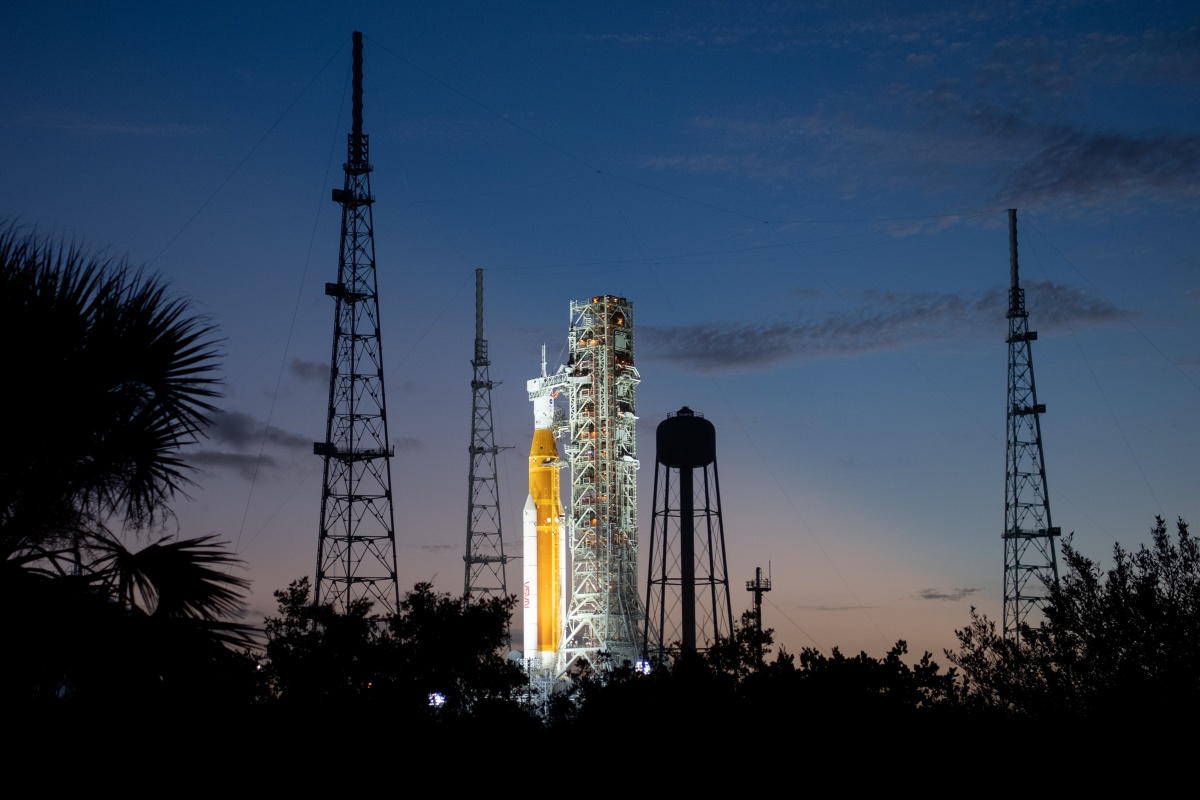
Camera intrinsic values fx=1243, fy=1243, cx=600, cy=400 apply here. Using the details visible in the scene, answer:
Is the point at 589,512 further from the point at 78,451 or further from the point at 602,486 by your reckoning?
the point at 78,451

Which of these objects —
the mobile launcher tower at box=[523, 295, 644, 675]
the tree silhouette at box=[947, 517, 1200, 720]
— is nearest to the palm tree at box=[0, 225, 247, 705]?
the tree silhouette at box=[947, 517, 1200, 720]

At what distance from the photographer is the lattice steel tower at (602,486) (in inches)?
3334

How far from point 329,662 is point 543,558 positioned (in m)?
55.7

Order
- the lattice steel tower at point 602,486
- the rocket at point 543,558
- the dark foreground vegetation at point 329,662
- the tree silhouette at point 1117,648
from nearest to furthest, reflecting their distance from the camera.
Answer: the dark foreground vegetation at point 329,662 < the tree silhouette at point 1117,648 < the lattice steel tower at point 602,486 < the rocket at point 543,558

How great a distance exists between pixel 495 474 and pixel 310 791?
62456 millimetres

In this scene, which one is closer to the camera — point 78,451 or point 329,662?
point 78,451

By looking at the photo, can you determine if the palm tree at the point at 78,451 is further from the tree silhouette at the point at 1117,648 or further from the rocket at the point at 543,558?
the rocket at the point at 543,558

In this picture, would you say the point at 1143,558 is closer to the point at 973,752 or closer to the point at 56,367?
the point at 973,752

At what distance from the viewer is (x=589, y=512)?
3374 inches

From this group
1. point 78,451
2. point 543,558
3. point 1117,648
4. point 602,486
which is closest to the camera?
point 78,451

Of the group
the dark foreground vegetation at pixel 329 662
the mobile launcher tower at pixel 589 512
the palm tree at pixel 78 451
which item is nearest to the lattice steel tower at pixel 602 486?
the mobile launcher tower at pixel 589 512

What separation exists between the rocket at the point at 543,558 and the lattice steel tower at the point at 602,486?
4.70ft

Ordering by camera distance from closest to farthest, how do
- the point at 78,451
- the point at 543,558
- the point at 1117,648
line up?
the point at 78,451, the point at 1117,648, the point at 543,558

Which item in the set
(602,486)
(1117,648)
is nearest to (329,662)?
(1117,648)
